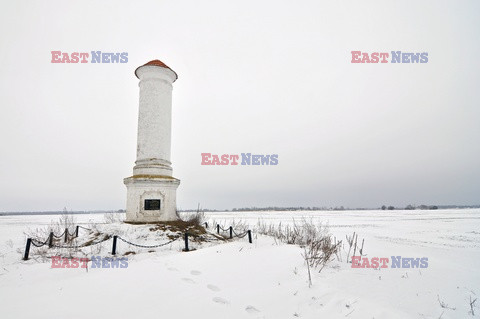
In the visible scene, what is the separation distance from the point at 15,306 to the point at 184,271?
3.21 metres

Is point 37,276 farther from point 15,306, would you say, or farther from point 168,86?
point 168,86

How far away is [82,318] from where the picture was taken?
3939 millimetres

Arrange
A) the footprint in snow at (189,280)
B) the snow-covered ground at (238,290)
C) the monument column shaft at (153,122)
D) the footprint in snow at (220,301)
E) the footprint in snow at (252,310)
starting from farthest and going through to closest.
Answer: the monument column shaft at (153,122) < the footprint in snow at (189,280) < the footprint in snow at (220,301) < the footprint in snow at (252,310) < the snow-covered ground at (238,290)

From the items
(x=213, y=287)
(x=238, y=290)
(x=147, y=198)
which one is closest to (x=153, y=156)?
(x=147, y=198)

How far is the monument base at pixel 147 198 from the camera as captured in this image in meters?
12.3

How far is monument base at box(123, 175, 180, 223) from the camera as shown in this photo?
1229 centimetres

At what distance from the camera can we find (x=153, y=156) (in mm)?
12945

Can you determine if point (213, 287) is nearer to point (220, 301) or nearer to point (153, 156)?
point (220, 301)

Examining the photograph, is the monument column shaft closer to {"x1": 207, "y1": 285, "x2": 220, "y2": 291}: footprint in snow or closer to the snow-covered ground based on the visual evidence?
the snow-covered ground

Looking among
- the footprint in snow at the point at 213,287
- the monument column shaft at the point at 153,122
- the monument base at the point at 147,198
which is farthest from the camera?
the monument column shaft at the point at 153,122

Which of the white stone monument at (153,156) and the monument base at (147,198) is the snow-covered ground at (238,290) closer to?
the monument base at (147,198)

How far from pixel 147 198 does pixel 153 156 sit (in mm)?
2087

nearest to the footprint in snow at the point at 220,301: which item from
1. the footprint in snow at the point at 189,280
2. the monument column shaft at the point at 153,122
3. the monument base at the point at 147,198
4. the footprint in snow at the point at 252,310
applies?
the footprint in snow at the point at 252,310

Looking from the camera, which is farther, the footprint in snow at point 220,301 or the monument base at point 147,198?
the monument base at point 147,198
